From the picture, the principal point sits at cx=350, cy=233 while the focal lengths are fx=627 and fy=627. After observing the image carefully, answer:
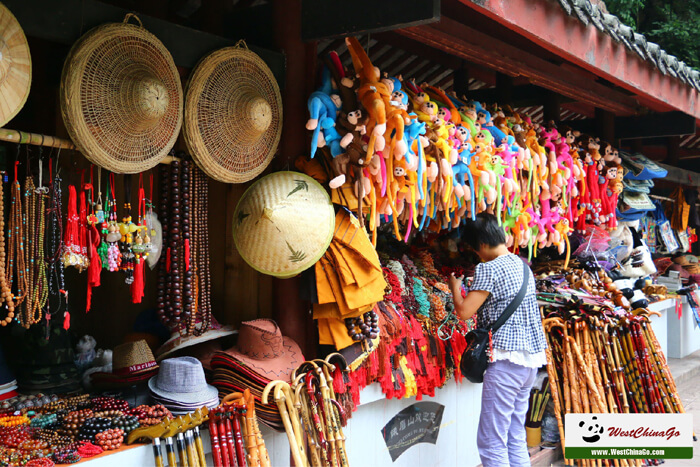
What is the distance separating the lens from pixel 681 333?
27.0 ft

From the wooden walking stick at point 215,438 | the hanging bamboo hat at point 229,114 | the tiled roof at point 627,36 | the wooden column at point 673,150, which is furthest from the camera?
the wooden column at point 673,150

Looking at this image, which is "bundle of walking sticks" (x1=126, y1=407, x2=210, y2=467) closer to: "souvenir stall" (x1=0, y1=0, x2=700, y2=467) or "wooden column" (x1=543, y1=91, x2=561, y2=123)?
"souvenir stall" (x1=0, y1=0, x2=700, y2=467)

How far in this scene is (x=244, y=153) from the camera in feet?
8.96

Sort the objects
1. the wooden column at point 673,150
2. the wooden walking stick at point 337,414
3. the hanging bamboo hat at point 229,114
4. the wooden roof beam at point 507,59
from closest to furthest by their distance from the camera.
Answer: the hanging bamboo hat at point 229,114
the wooden walking stick at point 337,414
the wooden roof beam at point 507,59
the wooden column at point 673,150

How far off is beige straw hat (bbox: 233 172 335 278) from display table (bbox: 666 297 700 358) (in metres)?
7.03

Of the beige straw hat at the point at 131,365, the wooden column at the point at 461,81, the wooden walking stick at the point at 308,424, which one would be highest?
the wooden column at the point at 461,81

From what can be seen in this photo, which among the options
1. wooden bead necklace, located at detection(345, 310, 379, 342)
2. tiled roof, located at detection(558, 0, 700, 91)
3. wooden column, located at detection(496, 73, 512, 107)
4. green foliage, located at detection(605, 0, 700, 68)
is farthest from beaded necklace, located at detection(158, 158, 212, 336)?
green foliage, located at detection(605, 0, 700, 68)

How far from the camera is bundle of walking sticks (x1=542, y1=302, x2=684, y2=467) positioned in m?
4.48

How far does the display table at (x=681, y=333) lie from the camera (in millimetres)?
8211

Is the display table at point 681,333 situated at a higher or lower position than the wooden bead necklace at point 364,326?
lower

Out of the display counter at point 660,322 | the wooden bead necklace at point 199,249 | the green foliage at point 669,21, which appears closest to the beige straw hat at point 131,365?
the wooden bead necklace at point 199,249

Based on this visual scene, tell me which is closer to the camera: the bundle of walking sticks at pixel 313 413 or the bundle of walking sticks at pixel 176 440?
the bundle of walking sticks at pixel 176 440

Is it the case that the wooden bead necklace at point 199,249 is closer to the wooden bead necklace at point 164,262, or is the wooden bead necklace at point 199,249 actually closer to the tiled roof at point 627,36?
the wooden bead necklace at point 164,262

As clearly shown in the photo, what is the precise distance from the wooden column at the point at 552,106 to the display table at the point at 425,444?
7.68 feet
